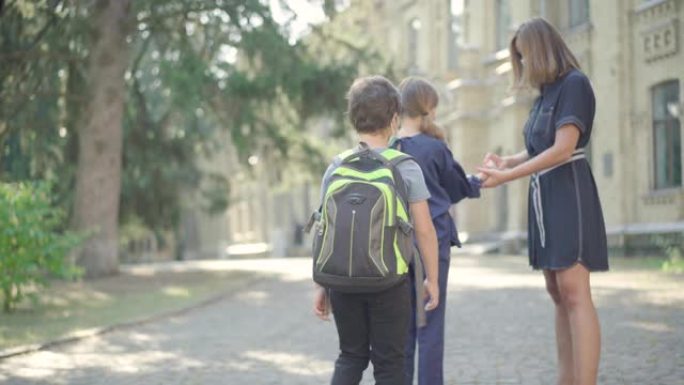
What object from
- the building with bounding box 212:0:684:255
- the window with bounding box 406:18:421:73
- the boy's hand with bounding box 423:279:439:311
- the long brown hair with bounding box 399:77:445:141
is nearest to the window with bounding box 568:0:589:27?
the building with bounding box 212:0:684:255

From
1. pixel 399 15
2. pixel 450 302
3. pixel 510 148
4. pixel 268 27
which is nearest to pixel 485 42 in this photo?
pixel 510 148

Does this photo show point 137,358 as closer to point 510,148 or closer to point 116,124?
point 116,124

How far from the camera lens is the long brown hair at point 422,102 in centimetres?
551

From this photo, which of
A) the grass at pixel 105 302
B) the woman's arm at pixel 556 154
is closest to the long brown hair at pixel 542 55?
the woman's arm at pixel 556 154

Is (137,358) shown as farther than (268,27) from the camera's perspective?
No

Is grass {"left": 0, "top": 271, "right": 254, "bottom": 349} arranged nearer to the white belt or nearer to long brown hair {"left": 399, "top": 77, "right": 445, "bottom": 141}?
long brown hair {"left": 399, "top": 77, "right": 445, "bottom": 141}

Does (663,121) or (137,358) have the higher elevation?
(663,121)

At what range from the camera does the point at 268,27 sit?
20.2m

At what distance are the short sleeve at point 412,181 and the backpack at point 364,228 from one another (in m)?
0.05

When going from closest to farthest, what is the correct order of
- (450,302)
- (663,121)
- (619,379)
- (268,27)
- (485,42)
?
(619,379)
(450,302)
(268,27)
(663,121)
(485,42)

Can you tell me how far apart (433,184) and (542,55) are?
0.88 m

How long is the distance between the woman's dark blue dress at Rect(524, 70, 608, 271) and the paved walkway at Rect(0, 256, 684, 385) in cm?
180

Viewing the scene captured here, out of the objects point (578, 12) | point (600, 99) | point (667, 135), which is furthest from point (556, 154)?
point (578, 12)

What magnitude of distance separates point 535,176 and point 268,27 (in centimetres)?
1548
